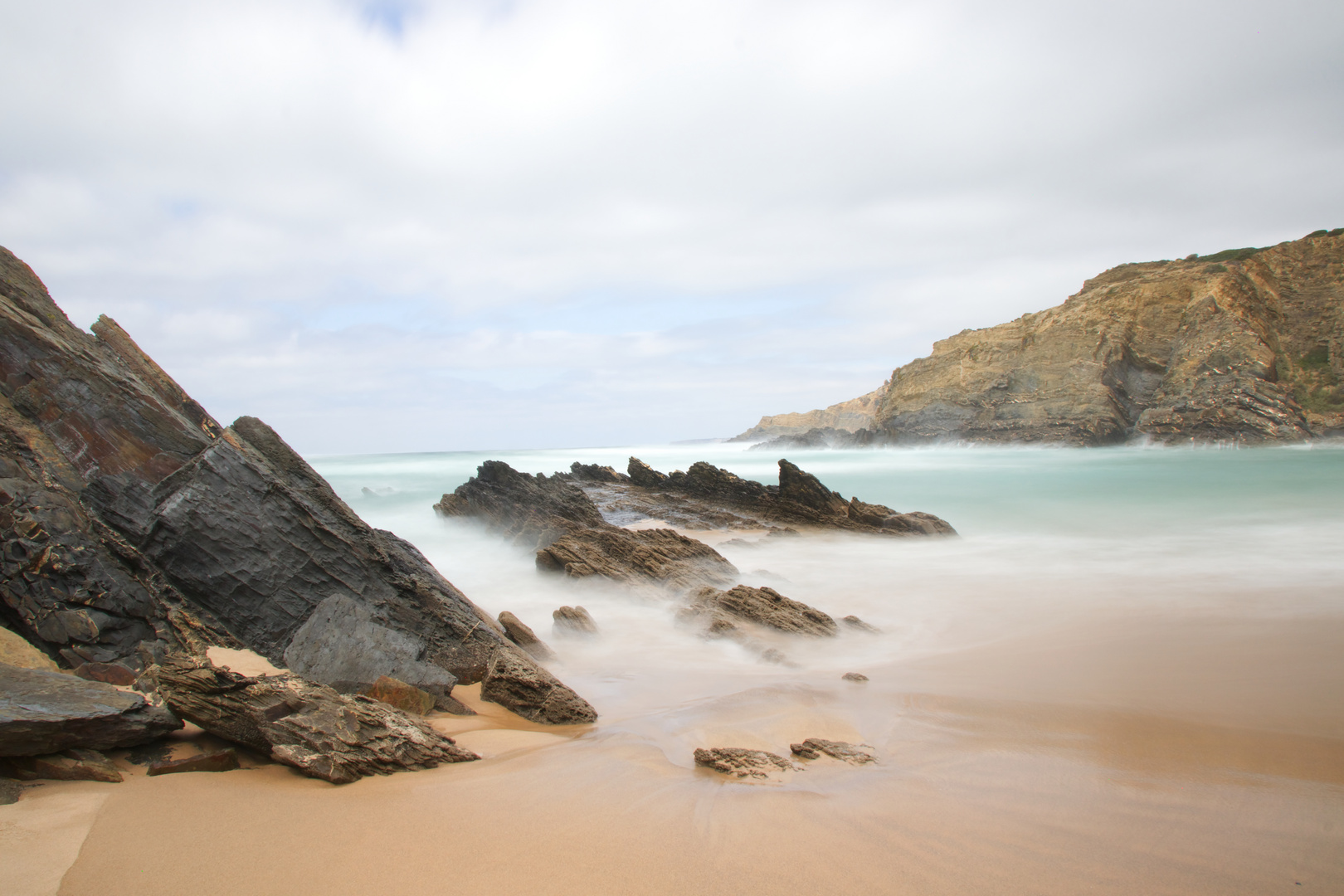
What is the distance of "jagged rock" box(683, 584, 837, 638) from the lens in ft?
21.2

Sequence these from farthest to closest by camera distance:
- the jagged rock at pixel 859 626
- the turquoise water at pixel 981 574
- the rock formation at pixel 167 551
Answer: the jagged rock at pixel 859 626 → the turquoise water at pixel 981 574 → the rock formation at pixel 167 551

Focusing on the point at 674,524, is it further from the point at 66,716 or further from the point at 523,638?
the point at 66,716

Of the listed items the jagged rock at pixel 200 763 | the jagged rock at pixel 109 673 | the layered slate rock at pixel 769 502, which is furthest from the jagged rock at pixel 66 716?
the layered slate rock at pixel 769 502

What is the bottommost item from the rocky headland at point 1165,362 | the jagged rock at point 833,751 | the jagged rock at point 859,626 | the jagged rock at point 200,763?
the jagged rock at point 859,626

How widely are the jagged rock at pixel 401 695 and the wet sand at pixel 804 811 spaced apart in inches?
7.7

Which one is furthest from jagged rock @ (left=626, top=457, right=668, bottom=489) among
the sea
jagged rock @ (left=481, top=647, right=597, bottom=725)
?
jagged rock @ (left=481, top=647, right=597, bottom=725)

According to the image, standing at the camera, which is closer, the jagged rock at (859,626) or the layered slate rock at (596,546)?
the jagged rock at (859,626)

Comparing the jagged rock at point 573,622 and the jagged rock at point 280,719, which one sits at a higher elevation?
the jagged rock at point 280,719

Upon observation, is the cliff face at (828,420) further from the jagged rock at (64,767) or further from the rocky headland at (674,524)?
the jagged rock at (64,767)

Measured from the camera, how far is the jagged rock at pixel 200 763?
104 inches

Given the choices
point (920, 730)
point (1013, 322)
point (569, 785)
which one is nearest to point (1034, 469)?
point (1013, 322)

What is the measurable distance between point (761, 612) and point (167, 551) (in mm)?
5074

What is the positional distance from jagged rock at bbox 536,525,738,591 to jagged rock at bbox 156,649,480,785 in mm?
5351

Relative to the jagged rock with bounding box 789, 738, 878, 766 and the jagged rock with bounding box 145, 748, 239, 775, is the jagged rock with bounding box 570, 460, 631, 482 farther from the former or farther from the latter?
the jagged rock with bounding box 145, 748, 239, 775
